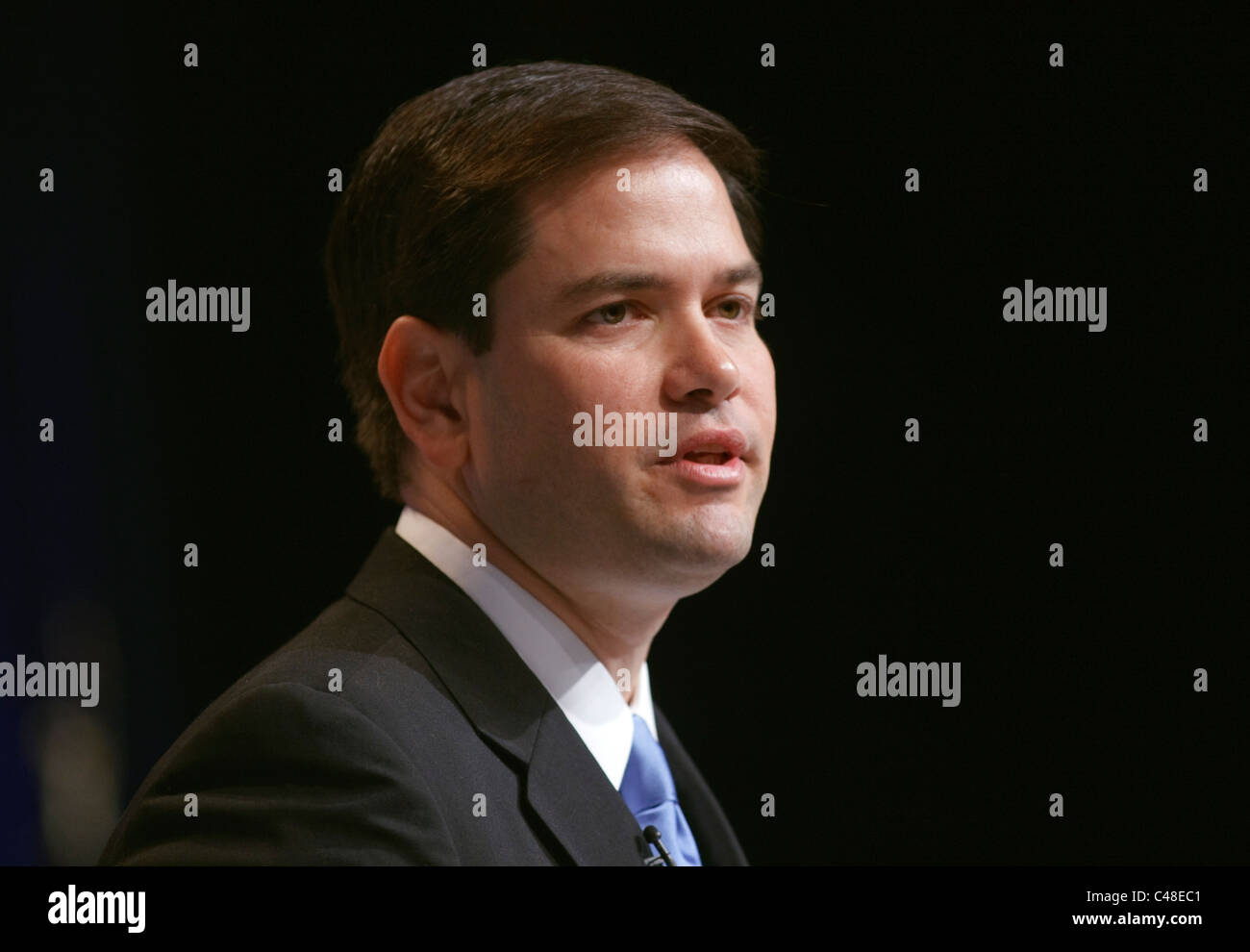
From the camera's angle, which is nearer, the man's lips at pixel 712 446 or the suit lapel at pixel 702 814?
the man's lips at pixel 712 446

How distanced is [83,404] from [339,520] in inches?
20.7

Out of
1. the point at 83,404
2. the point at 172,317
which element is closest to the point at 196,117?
the point at 172,317

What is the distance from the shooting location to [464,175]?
199 cm

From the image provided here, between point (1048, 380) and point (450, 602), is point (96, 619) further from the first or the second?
point (1048, 380)

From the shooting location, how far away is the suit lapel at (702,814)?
2355mm

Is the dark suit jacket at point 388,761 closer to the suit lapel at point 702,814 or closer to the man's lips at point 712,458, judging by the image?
the man's lips at point 712,458

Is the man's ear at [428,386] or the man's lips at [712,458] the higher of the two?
the man's ear at [428,386]

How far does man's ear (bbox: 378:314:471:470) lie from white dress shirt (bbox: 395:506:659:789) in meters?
0.13

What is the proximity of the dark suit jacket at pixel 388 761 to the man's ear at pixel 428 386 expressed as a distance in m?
0.17

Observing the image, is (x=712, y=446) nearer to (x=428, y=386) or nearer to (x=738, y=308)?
(x=738, y=308)

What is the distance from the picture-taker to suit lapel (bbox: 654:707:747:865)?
2355 millimetres

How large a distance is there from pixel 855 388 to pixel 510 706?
109cm

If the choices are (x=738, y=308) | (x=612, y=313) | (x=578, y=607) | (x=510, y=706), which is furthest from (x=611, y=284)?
(x=510, y=706)

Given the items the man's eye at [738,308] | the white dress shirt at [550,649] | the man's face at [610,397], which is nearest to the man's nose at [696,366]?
the man's face at [610,397]
